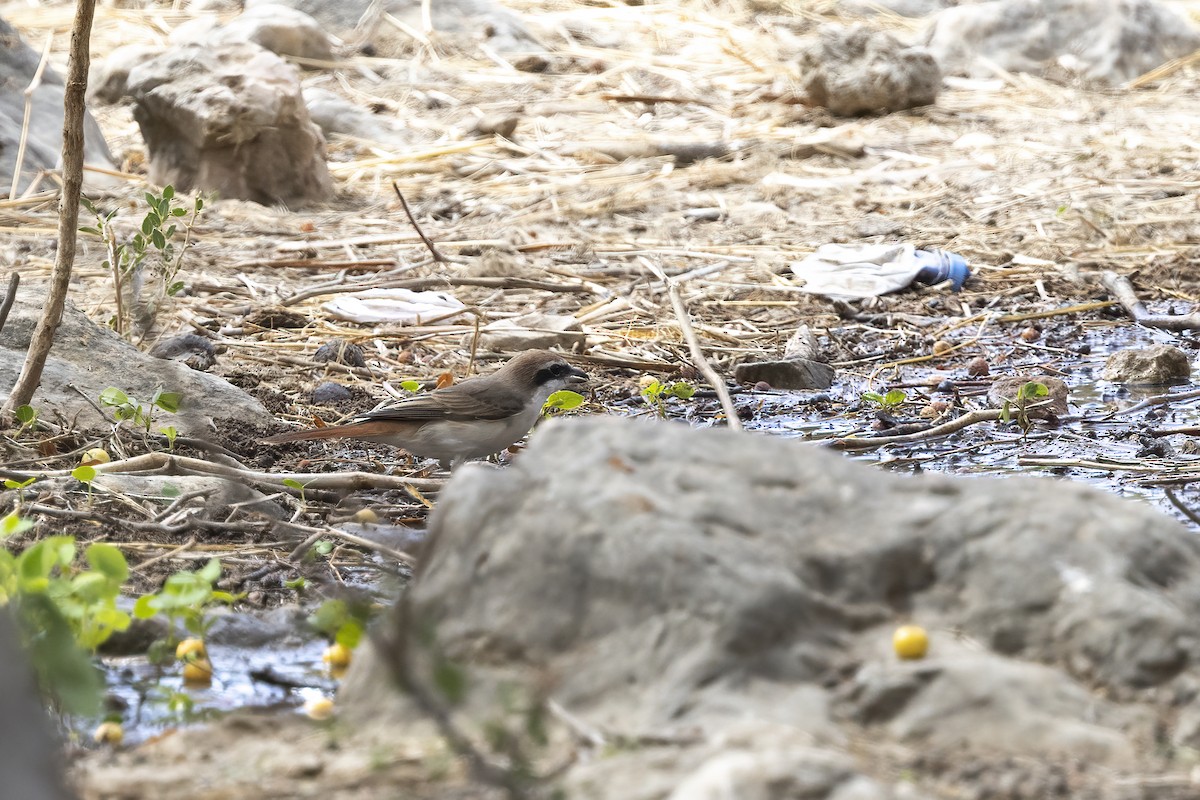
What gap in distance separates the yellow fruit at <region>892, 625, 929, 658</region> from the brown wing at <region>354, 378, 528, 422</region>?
2.80m

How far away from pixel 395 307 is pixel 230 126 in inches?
115

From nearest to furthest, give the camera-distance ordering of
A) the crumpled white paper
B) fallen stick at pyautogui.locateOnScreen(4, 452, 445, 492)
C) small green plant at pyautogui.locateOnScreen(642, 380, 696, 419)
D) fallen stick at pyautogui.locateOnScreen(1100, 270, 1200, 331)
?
fallen stick at pyautogui.locateOnScreen(4, 452, 445, 492)
small green plant at pyautogui.locateOnScreen(642, 380, 696, 419)
fallen stick at pyautogui.locateOnScreen(1100, 270, 1200, 331)
the crumpled white paper

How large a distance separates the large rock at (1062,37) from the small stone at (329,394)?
30.0 feet

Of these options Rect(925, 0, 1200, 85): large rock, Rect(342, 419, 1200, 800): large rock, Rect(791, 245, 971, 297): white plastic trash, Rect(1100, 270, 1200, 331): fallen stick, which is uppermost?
Rect(342, 419, 1200, 800): large rock

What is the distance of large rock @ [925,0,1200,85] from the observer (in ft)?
43.4

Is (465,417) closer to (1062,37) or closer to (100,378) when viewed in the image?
(100,378)

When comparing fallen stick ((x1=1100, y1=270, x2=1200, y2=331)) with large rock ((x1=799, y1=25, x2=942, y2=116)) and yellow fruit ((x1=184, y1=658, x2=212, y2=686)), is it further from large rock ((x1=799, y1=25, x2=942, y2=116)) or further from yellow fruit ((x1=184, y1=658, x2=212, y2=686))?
yellow fruit ((x1=184, y1=658, x2=212, y2=686))

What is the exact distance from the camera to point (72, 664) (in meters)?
2.45

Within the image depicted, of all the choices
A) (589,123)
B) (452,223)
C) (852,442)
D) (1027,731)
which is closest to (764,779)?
(1027,731)

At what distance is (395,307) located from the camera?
7082mm

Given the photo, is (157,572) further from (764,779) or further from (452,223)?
(452,223)

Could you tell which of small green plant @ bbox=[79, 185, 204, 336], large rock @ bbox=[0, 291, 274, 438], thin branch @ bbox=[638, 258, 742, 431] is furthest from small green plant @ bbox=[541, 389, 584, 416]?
small green plant @ bbox=[79, 185, 204, 336]

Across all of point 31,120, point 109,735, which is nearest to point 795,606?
point 109,735

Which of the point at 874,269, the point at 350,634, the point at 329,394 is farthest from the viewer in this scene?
the point at 874,269
